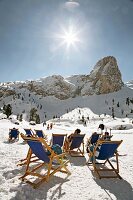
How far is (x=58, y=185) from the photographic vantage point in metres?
5.20

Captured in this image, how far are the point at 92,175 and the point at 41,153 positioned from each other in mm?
1807

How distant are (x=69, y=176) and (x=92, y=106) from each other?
191841mm

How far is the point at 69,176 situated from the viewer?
597 cm

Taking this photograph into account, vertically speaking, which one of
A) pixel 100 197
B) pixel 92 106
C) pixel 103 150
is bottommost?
pixel 100 197

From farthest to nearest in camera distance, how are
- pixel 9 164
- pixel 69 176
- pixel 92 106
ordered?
pixel 92 106
pixel 9 164
pixel 69 176

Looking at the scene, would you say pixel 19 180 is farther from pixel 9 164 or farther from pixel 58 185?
pixel 9 164

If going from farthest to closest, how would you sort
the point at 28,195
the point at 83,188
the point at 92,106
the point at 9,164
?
the point at 92,106, the point at 9,164, the point at 83,188, the point at 28,195

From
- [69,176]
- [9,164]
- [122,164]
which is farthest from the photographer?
[122,164]

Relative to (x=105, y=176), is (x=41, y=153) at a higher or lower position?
higher

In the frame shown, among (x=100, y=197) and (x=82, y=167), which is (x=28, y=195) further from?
(x=82, y=167)

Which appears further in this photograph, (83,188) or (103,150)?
(103,150)

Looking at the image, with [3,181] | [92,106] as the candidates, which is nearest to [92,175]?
[3,181]

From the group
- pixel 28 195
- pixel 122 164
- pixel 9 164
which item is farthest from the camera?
pixel 122 164

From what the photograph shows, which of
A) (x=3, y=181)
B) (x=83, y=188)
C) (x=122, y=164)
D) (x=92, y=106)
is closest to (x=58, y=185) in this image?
(x=83, y=188)
